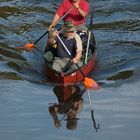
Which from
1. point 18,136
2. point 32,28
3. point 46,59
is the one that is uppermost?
point 18,136

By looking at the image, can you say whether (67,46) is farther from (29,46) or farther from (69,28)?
(29,46)

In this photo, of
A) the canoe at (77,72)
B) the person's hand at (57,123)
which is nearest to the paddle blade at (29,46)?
the canoe at (77,72)

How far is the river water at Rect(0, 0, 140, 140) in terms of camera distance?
1149 centimetres

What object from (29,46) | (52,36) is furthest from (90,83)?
(29,46)

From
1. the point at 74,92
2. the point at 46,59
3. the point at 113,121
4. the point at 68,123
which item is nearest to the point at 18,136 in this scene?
the point at 68,123

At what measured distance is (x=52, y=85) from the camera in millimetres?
14734

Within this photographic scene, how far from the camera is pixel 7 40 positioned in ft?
63.6

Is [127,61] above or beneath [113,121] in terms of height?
beneath

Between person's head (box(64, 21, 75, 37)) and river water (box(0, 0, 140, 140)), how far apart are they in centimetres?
138

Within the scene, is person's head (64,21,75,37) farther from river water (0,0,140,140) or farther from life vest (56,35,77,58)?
river water (0,0,140,140)

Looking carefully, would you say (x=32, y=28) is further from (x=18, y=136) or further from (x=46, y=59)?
(x=18, y=136)

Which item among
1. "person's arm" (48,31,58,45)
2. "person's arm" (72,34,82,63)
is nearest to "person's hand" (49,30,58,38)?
"person's arm" (48,31,58,45)

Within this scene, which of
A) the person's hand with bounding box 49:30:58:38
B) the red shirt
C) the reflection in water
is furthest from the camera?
the red shirt

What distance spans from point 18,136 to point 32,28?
10.2 metres
